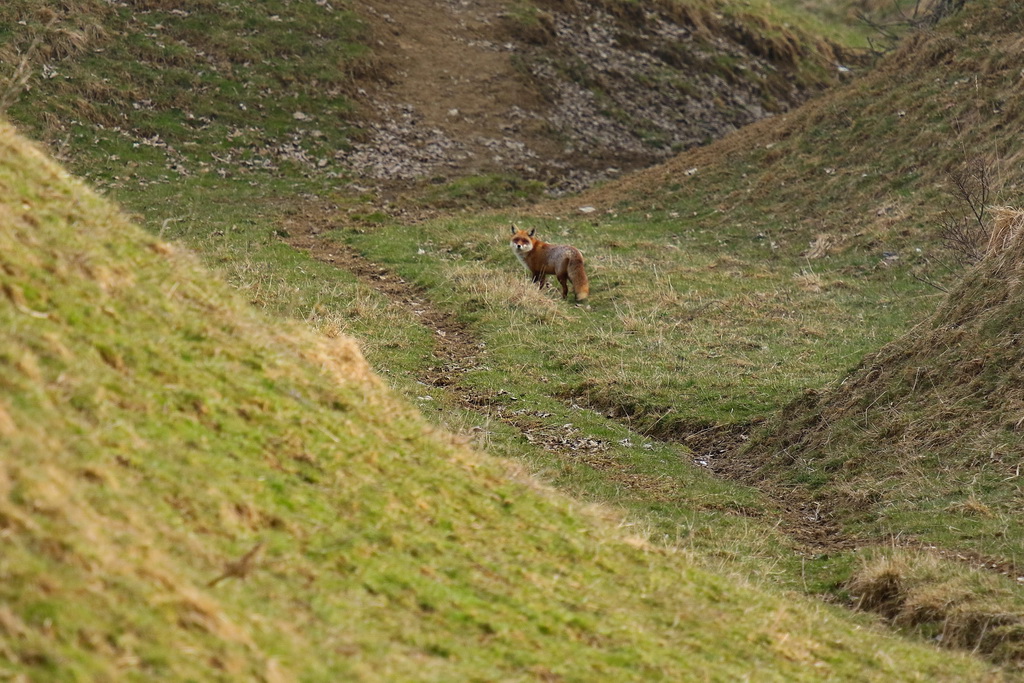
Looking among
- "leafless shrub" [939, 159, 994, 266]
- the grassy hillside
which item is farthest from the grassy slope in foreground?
"leafless shrub" [939, 159, 994, 266]

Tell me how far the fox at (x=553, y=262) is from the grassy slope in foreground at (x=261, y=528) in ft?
38.5

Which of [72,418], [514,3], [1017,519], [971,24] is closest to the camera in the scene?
[72,418]

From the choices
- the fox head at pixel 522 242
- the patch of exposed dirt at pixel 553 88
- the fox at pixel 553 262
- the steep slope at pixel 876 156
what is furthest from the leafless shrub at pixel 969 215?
the patch of exposed dirt at pixel 553 88

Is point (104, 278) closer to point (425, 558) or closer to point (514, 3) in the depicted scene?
point (425, 558)

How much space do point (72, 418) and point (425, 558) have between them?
224 centimetres

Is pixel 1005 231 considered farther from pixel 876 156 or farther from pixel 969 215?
pixel 876 156

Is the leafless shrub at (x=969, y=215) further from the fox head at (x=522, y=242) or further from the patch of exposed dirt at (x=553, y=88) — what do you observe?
the patch of exposed dirt at (x=553, y=88)

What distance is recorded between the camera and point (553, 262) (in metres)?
21.1

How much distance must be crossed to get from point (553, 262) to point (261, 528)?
49.9 ft

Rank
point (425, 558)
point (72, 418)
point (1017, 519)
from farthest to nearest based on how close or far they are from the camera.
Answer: point (1017, 519), point (425, 558), point (72, 418)

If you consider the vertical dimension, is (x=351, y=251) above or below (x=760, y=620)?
below

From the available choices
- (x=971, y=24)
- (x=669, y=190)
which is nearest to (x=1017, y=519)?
(x=669, y=190)

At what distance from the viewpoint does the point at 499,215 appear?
27.1m

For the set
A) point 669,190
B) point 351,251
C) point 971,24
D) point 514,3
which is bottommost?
point 351,251
